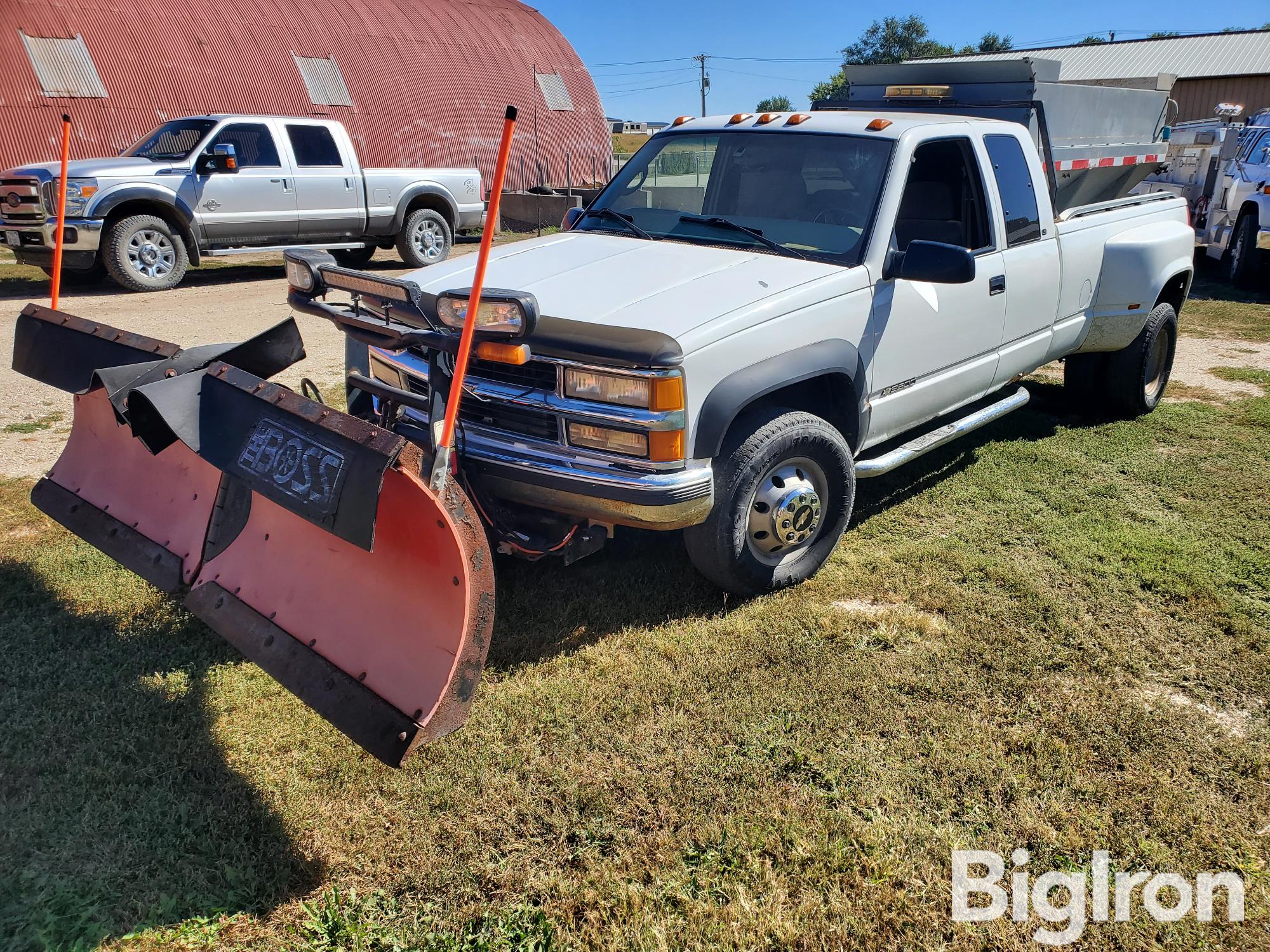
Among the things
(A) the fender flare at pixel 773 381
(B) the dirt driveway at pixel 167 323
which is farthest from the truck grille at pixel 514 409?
(B) the dirt driveway at pixel 167 323

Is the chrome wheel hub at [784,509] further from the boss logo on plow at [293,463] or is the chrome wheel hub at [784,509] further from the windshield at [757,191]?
the boss logo on plow at [293,463]

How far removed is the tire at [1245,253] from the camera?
12.8 metres

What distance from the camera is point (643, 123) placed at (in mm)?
81250

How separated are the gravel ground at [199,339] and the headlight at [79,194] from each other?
1056 millimetres

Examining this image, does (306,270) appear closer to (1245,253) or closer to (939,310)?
(939,310)

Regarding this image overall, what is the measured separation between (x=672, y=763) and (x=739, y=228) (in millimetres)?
2433

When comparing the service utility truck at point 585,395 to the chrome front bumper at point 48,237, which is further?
the chrome front bumper at point 48,237

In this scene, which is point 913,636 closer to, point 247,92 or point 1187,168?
point 1187,168

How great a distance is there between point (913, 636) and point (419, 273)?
2664 millimetres

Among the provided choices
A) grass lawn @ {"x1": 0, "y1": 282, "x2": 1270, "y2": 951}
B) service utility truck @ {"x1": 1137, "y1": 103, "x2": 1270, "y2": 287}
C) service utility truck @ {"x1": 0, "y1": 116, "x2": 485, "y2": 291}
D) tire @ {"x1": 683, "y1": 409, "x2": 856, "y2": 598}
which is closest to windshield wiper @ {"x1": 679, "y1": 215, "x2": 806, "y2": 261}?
tire @ {"x1": 683, "y1": 409, "x2": 856, "y2": 598}

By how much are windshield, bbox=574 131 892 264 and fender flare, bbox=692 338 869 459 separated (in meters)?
0.47

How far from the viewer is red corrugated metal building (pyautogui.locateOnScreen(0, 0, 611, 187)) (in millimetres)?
15727
